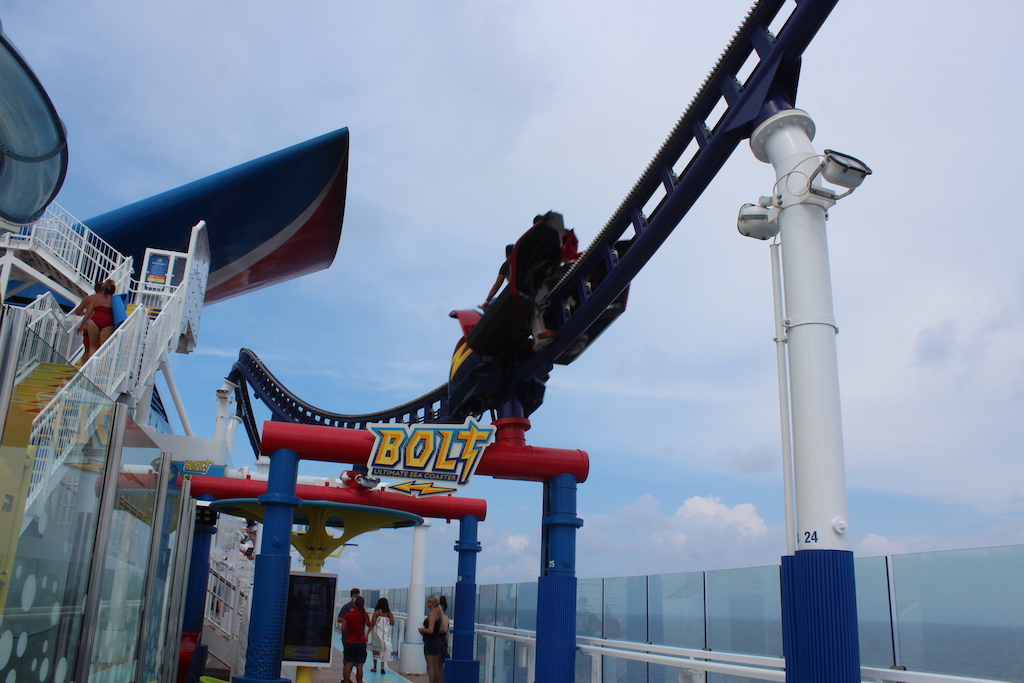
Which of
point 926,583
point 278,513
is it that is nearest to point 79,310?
point 278,513

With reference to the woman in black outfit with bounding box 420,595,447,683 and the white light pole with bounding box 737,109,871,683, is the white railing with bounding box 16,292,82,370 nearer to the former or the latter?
the woman in black outfit with bounding box 420,595,447,683

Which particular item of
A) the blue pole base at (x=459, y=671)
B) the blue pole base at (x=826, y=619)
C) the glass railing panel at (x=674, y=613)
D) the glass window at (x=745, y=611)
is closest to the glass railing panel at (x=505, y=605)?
the blue pole base at (x=459, y=671)

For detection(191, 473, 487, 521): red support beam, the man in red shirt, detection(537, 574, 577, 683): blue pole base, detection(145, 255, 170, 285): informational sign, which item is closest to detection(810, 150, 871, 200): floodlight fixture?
detection(537, 574, 577, 683): blue pole base

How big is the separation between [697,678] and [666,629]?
1236mm

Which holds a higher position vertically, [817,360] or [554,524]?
[817,360]

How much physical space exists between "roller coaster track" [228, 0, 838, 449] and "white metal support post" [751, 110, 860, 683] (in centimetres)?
62

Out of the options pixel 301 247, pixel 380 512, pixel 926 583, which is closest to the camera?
pixel 926 583

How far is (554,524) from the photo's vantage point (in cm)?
1138

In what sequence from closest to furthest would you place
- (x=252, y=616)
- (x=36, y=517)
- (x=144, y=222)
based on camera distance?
(x=36, y=517) → (x=252, y=616) → (x=144, y=222)

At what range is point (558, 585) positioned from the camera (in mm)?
10891

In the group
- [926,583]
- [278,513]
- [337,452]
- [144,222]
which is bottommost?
[926,583]

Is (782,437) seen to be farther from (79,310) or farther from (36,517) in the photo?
(79,310)

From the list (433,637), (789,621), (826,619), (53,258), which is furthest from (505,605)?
(53,258)

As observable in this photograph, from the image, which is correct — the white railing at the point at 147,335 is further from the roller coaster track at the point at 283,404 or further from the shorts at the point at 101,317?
the roller coaster track at the point at 283,404
